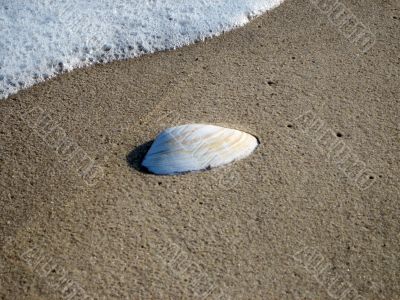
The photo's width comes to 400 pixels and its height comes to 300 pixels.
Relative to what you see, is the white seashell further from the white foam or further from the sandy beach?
the white foam

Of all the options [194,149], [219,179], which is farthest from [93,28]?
[219,179]

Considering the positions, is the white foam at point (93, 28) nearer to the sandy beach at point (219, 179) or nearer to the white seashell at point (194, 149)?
the sandy beach at point (219, 179)

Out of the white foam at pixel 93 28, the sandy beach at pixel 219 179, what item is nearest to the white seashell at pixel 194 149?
the sandy beach at pixel 219 179

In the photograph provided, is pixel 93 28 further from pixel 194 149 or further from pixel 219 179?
pixel 219 179

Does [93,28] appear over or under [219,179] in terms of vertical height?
over

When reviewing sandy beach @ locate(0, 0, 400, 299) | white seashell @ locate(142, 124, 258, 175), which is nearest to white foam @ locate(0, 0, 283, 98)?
sandy beach @ locate(0, 0, 400, 299)

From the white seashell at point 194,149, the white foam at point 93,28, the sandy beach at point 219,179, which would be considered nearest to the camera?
the sandy beach at point 219,179

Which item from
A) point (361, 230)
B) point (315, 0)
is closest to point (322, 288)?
point (361, 230)
